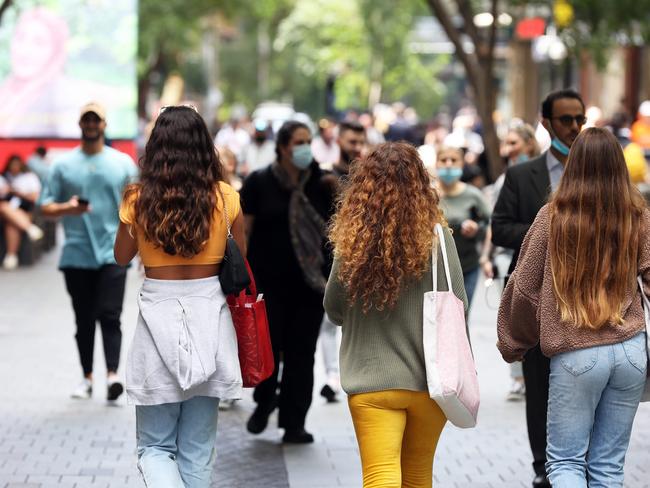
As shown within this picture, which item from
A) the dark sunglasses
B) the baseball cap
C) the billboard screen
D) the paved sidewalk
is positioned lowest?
the paved sidewalk

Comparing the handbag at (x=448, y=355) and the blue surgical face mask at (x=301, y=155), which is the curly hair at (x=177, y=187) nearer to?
the handbag at (x=448, y=355)

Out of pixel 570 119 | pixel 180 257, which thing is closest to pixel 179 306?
pixel 180 257

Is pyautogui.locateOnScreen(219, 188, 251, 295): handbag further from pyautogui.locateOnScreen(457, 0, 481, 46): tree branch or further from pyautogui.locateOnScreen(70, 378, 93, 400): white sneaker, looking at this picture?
pyautogui.locateOnScreen(457, 0, 481, 46): tree branch

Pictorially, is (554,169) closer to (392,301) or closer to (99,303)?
(392,301)

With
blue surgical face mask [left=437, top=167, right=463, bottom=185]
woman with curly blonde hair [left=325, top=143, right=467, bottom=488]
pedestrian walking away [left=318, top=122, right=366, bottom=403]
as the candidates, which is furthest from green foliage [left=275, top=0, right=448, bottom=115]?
woman with curly blonde hair [left=325, top=143, right=467, bottom=488]

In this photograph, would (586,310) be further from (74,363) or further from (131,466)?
(74,363)

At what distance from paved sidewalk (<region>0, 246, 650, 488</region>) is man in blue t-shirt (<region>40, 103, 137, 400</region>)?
22.3 inches

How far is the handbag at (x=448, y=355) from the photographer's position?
4773mm

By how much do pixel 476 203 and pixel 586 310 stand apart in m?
4.35

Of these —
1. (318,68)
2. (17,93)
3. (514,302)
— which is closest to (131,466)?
(514,302)

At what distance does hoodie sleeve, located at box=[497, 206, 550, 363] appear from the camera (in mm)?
4961

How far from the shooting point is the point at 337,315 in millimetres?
5082

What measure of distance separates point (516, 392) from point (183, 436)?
4.42 m

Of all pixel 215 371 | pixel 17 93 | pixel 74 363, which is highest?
pixel 17 93
